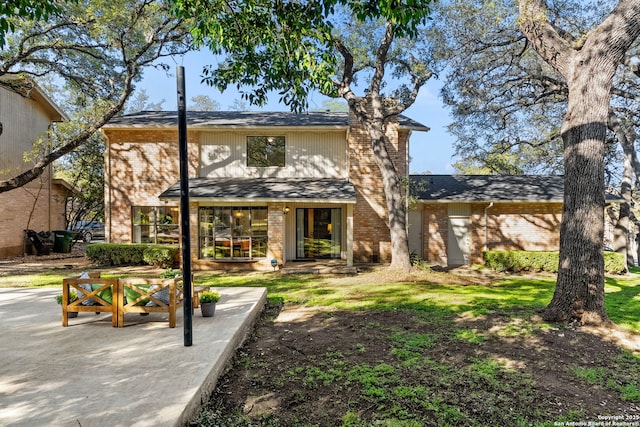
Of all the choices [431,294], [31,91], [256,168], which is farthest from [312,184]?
[31,91]

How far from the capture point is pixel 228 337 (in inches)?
191

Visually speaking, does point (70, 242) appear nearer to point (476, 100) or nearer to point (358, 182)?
point (358, 182)

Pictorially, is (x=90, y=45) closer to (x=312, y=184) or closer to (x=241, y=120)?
(x=241, y=120)

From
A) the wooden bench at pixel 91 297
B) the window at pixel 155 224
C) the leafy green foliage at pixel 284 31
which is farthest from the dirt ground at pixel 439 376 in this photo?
the window at pixel 155 224

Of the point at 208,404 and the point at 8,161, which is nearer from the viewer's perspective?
the point at 208,404

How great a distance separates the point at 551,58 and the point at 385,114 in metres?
5.96

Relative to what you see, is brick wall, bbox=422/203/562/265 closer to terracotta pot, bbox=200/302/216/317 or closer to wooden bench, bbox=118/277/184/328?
terracotta pot, bbox=200/302/216/317

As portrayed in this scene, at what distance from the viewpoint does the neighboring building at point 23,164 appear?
14719mm

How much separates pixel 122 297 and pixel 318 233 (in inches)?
371

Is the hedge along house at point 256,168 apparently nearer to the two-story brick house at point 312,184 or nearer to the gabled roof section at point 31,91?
the two-story brick house at point 312,184

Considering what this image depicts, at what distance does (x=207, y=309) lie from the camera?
5.88 meters

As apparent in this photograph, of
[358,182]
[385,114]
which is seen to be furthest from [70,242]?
[385,114]

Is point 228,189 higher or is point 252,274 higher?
point 228,189

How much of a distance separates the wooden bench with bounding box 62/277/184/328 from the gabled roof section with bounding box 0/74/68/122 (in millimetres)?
11748
